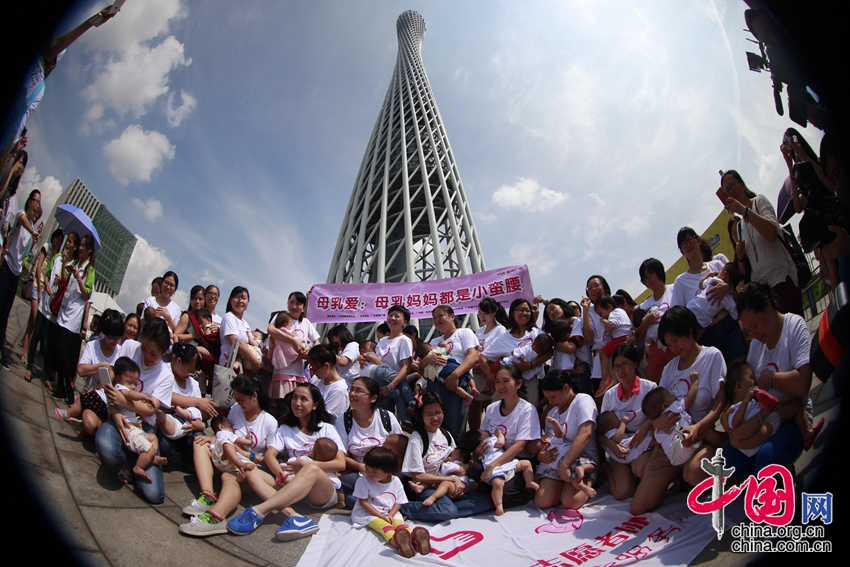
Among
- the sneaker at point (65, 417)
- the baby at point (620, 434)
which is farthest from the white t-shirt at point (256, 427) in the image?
the baby at point (620, 434)

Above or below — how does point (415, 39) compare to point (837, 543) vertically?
above

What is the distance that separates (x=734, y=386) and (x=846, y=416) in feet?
3.09

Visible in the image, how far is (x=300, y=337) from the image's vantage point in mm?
4695

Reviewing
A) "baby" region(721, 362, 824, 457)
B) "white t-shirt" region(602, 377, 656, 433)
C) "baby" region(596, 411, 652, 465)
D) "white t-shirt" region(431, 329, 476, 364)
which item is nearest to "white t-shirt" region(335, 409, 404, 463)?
"white t-shirt" region(431, 329, 476, 364)

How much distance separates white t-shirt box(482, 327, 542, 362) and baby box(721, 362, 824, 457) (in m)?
2.06

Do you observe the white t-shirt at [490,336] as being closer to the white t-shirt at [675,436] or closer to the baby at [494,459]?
the baby at [494,459]

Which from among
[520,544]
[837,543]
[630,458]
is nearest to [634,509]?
[630,458]

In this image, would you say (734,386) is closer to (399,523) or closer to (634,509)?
(634,509)

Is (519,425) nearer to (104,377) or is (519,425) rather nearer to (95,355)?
(104,377)

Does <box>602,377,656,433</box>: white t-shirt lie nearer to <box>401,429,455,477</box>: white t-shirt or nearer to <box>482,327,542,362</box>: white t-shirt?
<box>482,327,542,362</box>: white t-shirt

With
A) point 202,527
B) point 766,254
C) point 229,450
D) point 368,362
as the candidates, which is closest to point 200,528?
point 202,527

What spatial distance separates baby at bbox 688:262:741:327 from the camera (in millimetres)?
3340

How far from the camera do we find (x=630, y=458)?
312 centimetres

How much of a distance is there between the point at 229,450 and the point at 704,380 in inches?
141
